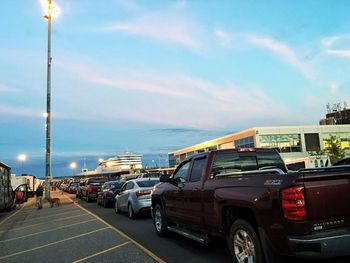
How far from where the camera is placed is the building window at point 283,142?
250 feet

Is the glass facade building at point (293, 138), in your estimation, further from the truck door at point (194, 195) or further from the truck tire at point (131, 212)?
the truck door at point (194, 195)

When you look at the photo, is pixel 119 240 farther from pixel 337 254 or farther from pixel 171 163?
pixel 171 163

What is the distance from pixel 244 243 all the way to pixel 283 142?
2913 inches

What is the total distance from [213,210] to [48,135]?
27.3 meters

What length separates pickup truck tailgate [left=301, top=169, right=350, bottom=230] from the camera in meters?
5.44

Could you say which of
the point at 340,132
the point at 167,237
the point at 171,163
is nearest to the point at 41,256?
the point at 167,237

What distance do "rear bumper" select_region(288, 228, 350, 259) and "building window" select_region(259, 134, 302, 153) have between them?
233ft

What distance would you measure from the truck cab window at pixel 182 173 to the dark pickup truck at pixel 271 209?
0.92 metres

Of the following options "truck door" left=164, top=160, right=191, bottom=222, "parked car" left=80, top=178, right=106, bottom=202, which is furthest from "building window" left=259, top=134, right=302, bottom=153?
"truck door" left=164, top=160, right=191, bottom=222

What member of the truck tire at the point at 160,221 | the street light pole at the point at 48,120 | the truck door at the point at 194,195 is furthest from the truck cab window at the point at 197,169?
the street light pole at the point at 48,120

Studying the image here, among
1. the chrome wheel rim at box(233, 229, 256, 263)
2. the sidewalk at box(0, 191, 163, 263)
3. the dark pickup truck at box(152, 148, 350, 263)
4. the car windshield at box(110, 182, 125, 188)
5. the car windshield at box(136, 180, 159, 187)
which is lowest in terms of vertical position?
the sidewalk at box(0, 191, 163, 263)

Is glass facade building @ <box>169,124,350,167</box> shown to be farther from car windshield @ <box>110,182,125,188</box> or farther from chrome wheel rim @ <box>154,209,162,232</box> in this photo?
chrome wheel rim @ <box>154,209,162,232</box>

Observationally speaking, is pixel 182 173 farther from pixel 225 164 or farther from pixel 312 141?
pixel 312 141

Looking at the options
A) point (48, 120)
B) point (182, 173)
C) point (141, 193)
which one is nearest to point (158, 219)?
point (182, 173)
